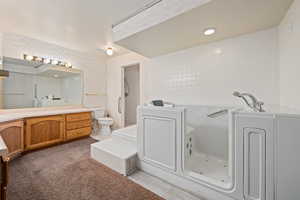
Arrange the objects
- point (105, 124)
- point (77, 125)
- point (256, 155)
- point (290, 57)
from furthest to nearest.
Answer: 1. point (105, 124)
2. point (77, 125)
3. point (290, 57)
4. point (256, 155)

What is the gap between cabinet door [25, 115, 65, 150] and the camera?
2270 millimetres

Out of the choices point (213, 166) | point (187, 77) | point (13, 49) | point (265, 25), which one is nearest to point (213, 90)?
point (187, 77)

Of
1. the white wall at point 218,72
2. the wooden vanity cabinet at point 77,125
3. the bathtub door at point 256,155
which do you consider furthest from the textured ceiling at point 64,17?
the bathtub door at point 256,155

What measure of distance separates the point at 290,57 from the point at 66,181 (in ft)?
9.84

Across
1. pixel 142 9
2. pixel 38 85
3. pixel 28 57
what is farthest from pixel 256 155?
pixel 28 57

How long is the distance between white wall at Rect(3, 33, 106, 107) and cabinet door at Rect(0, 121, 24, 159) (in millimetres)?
1507

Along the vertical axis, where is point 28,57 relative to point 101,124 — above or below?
above

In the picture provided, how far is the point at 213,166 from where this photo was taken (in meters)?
1.74

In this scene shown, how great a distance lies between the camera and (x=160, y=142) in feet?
5.27

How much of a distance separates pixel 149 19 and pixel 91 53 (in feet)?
8.74

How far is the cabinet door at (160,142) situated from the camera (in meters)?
1.50

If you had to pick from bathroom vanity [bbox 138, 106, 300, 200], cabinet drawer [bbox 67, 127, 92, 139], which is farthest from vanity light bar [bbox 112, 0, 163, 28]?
cabinet drawer [bbox 67, 127, 92, 139]

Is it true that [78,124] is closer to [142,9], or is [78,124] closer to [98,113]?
[98,113]

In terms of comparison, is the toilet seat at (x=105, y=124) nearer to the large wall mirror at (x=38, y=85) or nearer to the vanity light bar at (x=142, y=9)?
the large wall mirror at (x=38, y=85)
